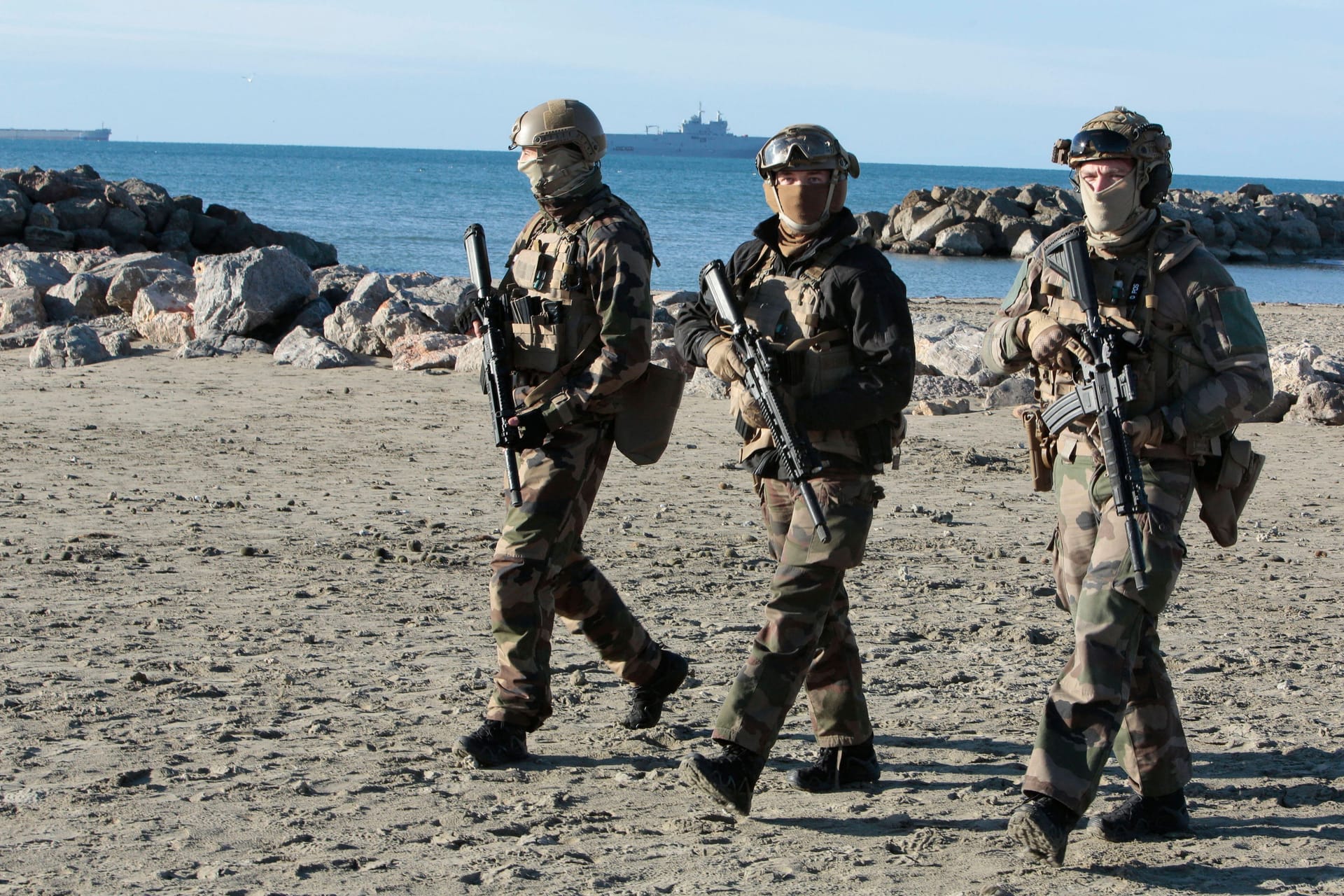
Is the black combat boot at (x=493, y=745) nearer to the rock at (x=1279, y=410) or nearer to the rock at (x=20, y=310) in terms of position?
the rock at (x=1279, y=410)

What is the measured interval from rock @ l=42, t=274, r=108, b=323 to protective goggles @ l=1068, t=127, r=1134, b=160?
50.3 feet

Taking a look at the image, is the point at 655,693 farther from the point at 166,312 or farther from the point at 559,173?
the point at 166,312

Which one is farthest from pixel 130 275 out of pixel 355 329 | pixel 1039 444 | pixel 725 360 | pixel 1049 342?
pixel 1049 342

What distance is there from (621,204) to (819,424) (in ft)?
4.07

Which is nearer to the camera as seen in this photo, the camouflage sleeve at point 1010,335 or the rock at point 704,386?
the camouflage sleeve at point 1010,335

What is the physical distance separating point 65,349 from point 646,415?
1105 cm

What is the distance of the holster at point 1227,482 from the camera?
4137 mm

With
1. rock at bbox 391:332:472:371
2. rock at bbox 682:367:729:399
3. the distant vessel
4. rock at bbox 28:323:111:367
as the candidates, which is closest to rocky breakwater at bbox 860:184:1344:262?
rock at bbox 391:332:472:371

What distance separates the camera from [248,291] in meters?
15.7

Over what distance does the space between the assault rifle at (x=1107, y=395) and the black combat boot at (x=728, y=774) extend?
121 cm

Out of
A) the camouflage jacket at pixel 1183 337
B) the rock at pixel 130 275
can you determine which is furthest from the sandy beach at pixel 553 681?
the rock at pixel 130 275

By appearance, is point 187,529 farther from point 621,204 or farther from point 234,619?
point 621,204

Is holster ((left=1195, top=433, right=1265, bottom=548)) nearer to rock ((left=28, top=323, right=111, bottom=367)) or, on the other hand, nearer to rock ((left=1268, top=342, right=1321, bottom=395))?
rock ((left=1268, top=342, right=1321, bottom=395))

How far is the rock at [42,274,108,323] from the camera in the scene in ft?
56.9
